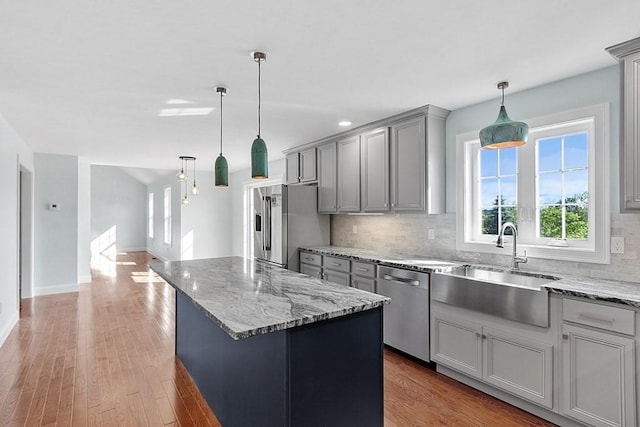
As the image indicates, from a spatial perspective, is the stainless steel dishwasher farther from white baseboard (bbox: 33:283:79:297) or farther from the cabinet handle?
white baseboard (bbox: 33:283:79:297)

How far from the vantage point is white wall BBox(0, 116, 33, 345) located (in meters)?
3.65

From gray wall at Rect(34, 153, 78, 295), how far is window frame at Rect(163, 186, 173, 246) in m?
3.28

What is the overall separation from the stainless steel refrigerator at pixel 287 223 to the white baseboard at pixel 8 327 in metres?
2.85

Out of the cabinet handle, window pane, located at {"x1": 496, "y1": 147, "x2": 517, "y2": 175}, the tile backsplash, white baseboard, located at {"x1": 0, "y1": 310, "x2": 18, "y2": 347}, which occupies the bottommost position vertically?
white baseboard, located at {"x1": 0, "y1": 310, "x2": 18, "y2": 347}

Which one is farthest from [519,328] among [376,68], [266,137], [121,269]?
[121,269]

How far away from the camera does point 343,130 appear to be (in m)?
4.32

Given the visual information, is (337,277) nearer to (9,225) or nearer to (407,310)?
(407,310)

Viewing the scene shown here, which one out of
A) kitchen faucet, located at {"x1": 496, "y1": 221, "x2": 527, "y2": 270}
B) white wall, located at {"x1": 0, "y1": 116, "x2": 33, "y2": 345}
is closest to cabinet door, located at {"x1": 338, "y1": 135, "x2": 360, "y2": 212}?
kitchen faucet, located at {"x1": 496, "y1": 221, "x2": 527, "y2": 270}

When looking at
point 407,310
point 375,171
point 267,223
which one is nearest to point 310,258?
point 267,223

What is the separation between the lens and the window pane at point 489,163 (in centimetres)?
322

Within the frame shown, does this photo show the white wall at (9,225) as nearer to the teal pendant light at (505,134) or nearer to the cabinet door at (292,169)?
the cabinet door at (292,169)

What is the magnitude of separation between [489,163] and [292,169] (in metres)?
2.96

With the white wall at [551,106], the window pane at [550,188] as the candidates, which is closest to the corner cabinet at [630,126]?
the white wall at [551,106]

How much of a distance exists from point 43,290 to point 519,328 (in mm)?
6776
